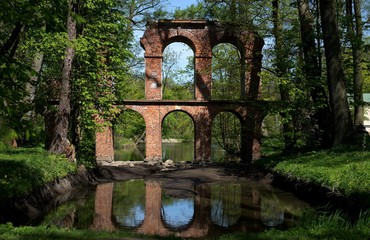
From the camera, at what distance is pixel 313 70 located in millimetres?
17734

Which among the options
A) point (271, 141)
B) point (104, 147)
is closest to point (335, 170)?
point (271, 141)

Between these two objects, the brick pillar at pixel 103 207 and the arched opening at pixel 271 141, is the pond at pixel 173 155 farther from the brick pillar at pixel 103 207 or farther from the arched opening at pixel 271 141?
the brick pillar at pixel 103 207

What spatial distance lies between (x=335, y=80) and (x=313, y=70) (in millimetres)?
2434

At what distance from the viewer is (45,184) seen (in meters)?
11.7

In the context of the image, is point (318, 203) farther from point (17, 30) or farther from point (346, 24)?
point (346, 24)

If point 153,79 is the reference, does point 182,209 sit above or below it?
below

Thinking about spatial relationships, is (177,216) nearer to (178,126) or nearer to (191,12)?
(191,12)

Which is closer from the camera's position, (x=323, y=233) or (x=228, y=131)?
(x=323, y=233)

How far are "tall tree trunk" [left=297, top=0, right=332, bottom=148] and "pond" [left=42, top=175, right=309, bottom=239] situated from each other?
4.38 metres

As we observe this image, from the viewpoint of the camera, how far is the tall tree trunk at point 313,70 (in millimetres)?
17516

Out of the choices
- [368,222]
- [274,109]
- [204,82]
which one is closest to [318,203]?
[368,222]

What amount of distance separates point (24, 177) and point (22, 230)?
4606mm

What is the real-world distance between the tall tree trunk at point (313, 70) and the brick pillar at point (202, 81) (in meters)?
9.43

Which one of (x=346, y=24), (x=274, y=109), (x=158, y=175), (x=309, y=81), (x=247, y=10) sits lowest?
(x=158, y=175)
